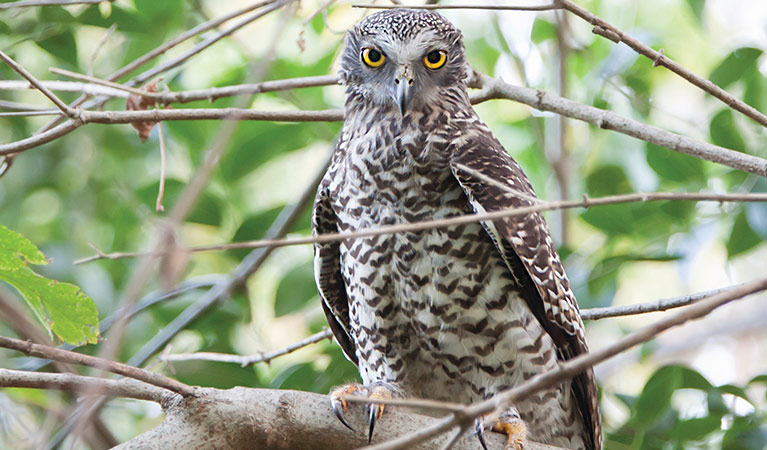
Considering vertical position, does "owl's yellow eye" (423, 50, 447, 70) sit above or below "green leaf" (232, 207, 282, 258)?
above

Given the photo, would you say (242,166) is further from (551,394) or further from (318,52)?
(551,394)

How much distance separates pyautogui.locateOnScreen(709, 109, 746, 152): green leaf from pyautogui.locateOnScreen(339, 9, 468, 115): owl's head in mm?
1177

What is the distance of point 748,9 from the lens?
6.74m

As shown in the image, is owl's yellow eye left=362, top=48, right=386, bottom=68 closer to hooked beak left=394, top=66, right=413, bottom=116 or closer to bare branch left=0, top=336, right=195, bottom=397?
hooked beak left=394, top=66, right=413, bottom=116

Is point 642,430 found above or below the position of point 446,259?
below

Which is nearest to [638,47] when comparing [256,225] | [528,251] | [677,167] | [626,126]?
[626,126]

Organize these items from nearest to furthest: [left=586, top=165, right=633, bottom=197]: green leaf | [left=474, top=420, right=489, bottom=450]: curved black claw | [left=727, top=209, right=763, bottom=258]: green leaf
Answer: [left=474, top=420, right=489, bottom=450]: curved black claw → [left=727, top=209, right=763, bottom=258]: green leaf → [left=586, top=165, right=633, bottom=197]: green leaf

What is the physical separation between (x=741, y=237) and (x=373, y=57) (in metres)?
1.76

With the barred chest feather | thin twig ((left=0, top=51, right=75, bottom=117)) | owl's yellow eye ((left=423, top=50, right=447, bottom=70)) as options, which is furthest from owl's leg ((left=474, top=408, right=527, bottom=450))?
thin twig ((left=0, top=51, right=75, bottom=117))

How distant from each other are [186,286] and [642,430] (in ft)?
7.34

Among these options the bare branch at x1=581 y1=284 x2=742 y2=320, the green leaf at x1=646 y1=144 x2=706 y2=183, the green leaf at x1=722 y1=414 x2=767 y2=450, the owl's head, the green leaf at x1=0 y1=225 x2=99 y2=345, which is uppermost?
the owl's head

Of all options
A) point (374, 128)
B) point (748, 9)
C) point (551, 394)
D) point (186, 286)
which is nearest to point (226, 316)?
point (186, 286)

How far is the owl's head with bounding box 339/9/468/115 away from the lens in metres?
3.33

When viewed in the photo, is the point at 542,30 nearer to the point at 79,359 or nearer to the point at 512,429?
the point at 512,429
